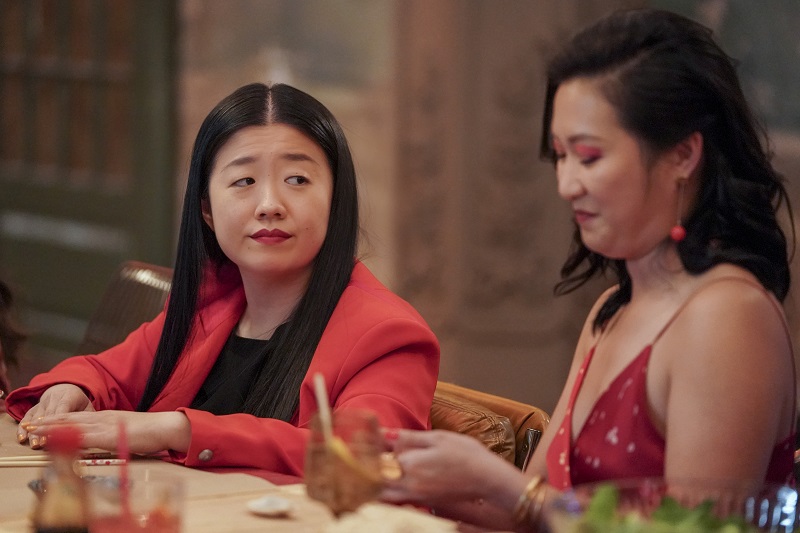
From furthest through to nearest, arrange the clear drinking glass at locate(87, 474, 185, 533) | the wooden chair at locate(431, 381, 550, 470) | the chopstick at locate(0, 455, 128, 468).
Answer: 1. the wooden chair at locate(431, 381, 550, 470)
2. the chopstick at locate(0, 455, 128, 468)
3. the clear drinking glass at locate(87, 474, 185, 533)

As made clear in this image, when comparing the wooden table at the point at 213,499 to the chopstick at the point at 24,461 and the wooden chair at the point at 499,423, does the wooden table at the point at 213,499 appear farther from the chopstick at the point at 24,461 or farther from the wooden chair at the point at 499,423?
the wooden chair at the point at 499,423

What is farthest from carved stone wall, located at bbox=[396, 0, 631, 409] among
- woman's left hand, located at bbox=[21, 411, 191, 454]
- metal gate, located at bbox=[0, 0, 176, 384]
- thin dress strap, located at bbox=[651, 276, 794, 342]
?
thin dress strap, located at bbox=[651, 276, 794, 342]

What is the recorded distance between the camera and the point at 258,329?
236 centimetres

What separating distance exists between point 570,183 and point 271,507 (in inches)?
23.9

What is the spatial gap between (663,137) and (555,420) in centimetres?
52

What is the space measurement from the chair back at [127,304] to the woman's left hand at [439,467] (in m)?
1.54

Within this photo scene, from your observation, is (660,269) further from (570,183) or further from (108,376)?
(108,376)

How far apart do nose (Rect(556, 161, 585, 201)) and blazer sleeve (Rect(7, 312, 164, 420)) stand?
112cm

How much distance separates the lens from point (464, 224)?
173 inches

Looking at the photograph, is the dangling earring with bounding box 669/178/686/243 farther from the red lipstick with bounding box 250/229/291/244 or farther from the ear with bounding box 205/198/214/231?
the ear with bounding box 205/198/214/231

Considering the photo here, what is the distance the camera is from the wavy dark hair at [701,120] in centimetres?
165

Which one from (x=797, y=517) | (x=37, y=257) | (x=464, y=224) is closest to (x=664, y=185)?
Result: (x=797, y=517)

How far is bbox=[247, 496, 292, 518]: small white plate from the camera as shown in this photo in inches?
62.8

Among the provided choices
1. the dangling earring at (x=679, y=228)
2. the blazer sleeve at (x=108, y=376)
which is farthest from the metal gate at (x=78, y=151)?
the dangling earring at (x=679, y=228)
